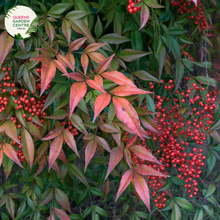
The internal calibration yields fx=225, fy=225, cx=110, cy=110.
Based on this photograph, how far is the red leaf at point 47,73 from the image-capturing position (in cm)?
46

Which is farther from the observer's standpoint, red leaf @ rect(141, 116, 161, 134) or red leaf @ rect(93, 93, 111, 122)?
red leaf @ rect(141, 116, 161, 134)

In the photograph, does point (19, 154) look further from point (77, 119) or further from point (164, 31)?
point (164, 31)

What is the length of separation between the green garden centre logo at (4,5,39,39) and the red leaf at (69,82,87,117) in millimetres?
234

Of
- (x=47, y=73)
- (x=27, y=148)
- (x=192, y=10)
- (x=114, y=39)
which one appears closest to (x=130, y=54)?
(x=114, y=39)

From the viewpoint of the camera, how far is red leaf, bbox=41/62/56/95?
46 cm

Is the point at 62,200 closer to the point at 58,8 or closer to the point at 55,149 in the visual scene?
the point at 55,149

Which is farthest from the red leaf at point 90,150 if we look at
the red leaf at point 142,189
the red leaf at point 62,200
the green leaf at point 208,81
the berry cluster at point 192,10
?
the berry cluster at point 192,10

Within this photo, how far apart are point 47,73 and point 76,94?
0.09 metres

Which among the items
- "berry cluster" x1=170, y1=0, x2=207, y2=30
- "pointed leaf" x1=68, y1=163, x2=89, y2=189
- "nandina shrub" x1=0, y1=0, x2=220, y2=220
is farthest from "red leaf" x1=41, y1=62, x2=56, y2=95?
"berry cluster" x1=170, y1=0, x2=207, y2=30

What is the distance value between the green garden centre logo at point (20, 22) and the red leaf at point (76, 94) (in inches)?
9.2

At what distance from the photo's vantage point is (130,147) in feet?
1.83

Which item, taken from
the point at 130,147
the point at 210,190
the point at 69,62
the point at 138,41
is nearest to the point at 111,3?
the point at 138,41

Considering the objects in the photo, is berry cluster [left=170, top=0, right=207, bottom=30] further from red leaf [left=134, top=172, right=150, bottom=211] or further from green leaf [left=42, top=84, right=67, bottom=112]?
red leaf [left=134, top=172, right=150, bottom=211]

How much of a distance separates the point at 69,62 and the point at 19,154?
0.33 meters
